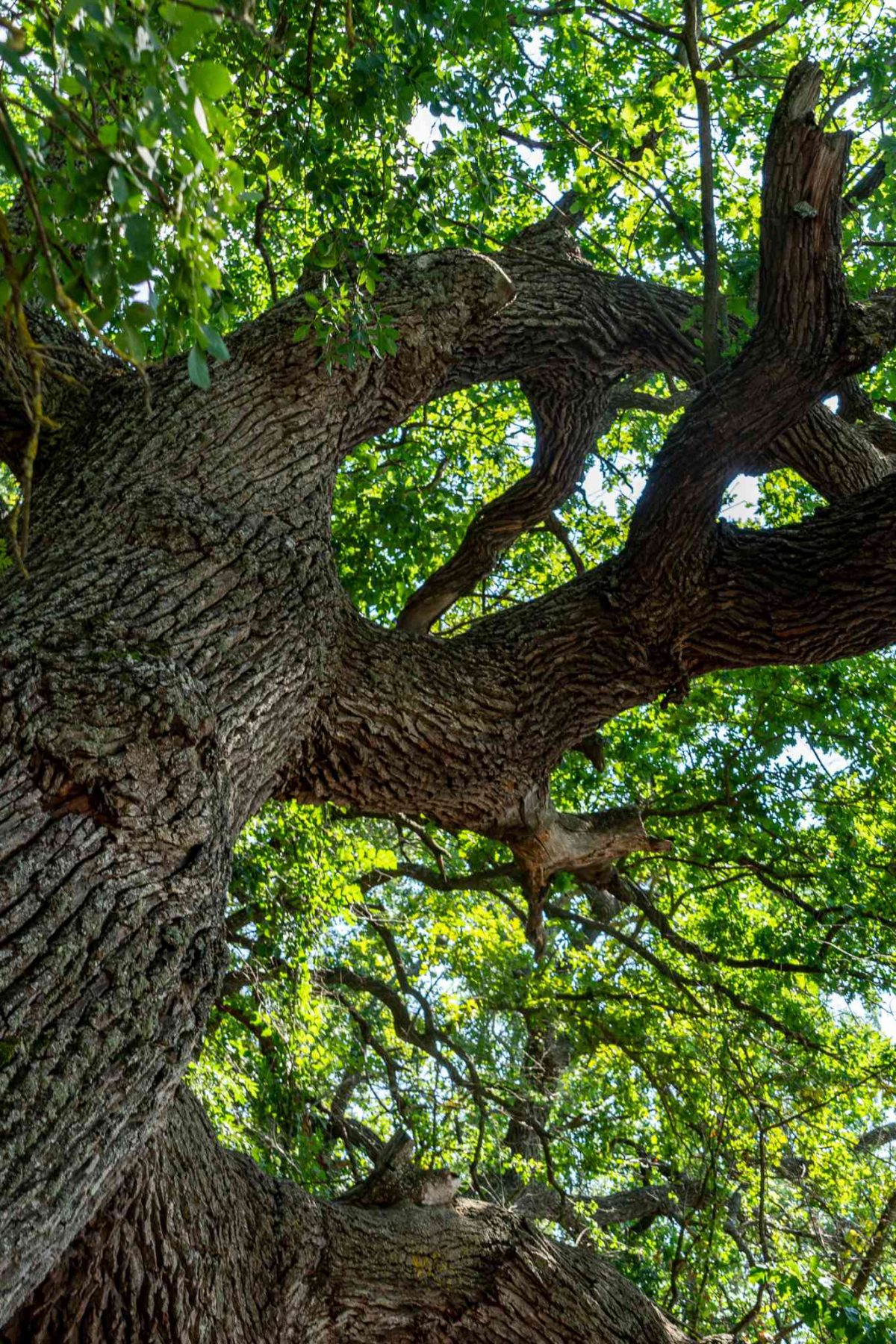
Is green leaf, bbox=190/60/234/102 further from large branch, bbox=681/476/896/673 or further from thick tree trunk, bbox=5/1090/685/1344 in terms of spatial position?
large branch, bbox=681/476/896/673

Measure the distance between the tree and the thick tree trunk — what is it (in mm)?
15

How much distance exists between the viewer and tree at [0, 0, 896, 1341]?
2135 mm

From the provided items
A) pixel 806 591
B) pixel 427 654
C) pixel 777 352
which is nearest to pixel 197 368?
pixel 427 654

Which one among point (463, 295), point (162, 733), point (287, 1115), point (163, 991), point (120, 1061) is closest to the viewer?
point (120, 1061)

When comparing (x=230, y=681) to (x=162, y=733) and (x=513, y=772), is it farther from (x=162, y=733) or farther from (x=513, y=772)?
(x=513, y=772)

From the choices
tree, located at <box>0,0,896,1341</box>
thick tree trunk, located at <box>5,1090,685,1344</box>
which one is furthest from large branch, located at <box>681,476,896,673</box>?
thick tree trunk, located at <box>5,1090,685,1344</box>

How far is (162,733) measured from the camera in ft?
8.62

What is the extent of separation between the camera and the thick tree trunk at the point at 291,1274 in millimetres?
3041

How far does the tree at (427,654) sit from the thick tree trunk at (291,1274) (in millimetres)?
15

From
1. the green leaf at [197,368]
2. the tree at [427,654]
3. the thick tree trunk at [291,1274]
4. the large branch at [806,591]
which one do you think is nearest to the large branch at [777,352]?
the tree at [427,654]

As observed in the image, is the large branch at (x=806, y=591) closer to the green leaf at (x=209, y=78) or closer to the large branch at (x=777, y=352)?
the large branch at (x=777, y=352)

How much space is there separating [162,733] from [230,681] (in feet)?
1.72

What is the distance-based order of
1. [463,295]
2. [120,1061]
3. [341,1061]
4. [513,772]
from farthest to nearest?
[341,1061], [463,295], [513,772], [120,1061]

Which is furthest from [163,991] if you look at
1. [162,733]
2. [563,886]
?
[563,886]
